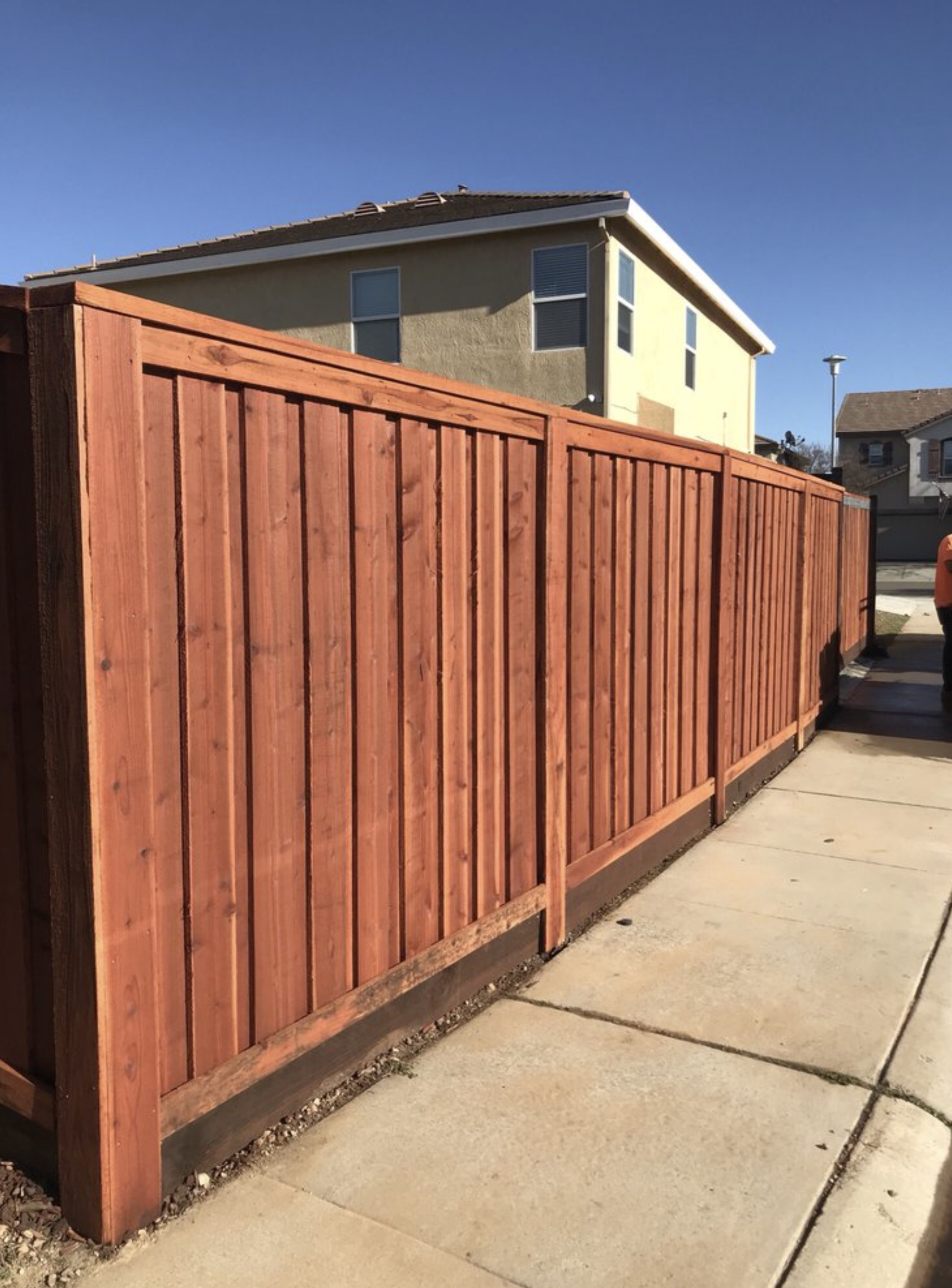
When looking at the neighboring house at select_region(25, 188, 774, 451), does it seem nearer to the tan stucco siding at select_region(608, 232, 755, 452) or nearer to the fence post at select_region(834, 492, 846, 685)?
the tan stucco siding at select_region(608, 232, 755, 452)

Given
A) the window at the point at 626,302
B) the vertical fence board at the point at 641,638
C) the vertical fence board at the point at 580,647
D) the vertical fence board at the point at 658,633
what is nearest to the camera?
the vertical fence board at the point at 580,647

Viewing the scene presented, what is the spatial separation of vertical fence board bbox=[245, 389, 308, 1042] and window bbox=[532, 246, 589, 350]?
501 inches

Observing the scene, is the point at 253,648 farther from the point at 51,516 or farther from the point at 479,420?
the point at 479,420

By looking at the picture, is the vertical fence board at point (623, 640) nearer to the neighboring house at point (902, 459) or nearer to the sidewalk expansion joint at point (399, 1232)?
the sidewalk expansion joint at point (399, 1232)

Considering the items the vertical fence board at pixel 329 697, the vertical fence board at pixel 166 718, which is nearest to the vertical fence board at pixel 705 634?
the vertical fence board at pixel 329 697

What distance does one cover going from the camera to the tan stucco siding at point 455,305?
14.8m

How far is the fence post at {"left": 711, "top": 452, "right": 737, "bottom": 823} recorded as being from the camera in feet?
19.3

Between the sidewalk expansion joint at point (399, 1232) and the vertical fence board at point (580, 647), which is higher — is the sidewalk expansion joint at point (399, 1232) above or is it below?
below

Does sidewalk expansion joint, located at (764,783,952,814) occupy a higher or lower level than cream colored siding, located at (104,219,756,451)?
lower

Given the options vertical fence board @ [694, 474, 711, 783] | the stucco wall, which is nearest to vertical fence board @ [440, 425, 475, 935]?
vertical fence board @ [694, 474, 711, 783]

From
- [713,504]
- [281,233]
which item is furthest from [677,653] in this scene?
[281,233]

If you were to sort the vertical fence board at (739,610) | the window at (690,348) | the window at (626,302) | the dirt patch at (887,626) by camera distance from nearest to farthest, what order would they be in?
the vertical fence board at (739,610)
the window at (626,302)
the dirt patch at (887,626)
the window at (690,348)

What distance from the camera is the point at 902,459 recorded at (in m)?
58.8

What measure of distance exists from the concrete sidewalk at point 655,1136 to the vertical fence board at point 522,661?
533 mm
